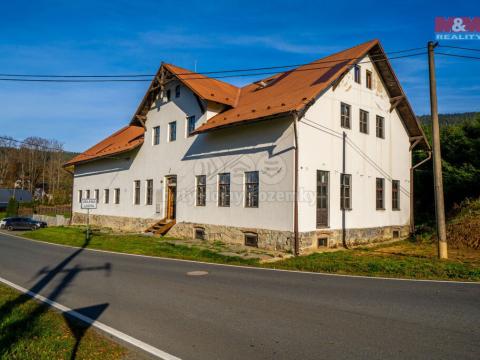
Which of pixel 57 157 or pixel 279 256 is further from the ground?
pixel 57 157

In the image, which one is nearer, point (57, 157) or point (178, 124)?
point (178, 124)

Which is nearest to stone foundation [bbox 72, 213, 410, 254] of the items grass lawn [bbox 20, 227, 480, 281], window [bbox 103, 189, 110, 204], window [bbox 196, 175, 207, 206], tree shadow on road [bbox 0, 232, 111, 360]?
grass lawn [bbox 20, 227, 480, 281]

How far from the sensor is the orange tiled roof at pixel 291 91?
1570cm

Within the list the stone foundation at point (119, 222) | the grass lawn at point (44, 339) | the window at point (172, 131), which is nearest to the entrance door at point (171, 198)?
the stone foundation at point (119, 222)

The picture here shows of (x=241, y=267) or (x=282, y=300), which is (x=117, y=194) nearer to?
(x=241, y=267)

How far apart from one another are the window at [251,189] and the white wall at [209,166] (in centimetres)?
25

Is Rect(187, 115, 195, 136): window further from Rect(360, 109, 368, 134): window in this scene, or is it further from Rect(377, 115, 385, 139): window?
Rect(377, 115, 385, 139): window

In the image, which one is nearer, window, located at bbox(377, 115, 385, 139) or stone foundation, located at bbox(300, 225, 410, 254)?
stone foundation, located at bbox(300, 225, 410, 254)

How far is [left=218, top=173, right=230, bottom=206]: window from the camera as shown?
1848 cm

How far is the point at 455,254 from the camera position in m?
14.3

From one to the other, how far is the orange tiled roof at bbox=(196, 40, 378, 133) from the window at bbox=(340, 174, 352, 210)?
175 inches

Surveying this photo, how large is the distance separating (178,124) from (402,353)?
63.1ft

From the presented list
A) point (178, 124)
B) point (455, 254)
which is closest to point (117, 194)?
point (178, 124)

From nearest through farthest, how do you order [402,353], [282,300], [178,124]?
[402,353]
[282,300]
[178,124]
